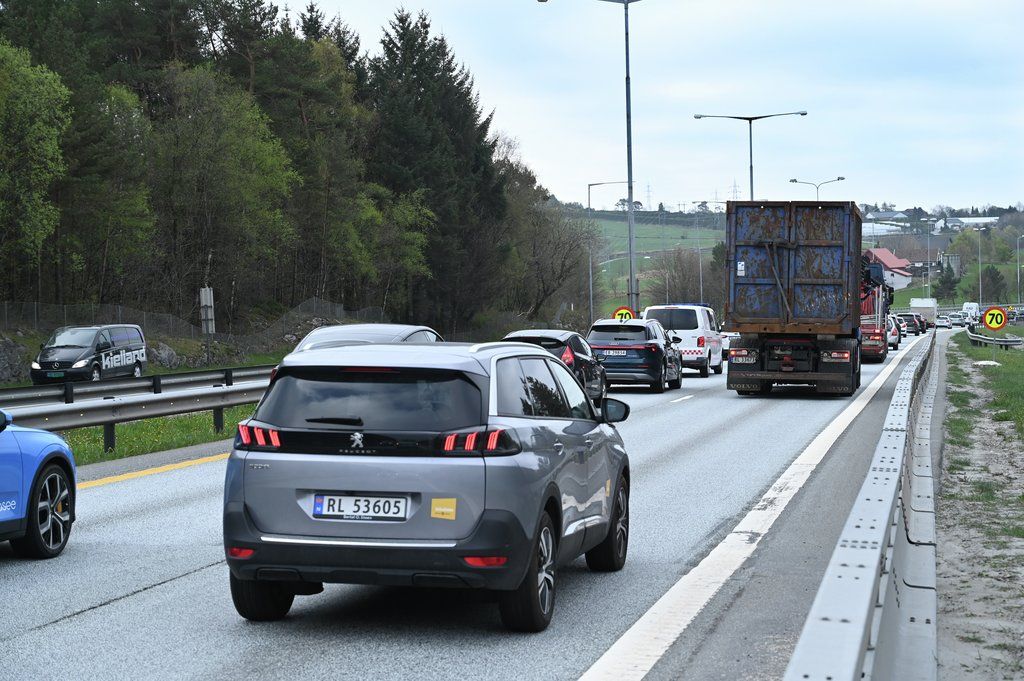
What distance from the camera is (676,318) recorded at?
39312 millimetres

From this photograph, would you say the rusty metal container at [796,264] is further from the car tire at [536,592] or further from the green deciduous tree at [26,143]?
the green deciduous tree at [26,143]

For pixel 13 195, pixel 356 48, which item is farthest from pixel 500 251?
pixel 13 195

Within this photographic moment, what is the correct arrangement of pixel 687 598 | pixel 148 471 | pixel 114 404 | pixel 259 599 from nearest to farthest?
pixel 259 599 → pixel 687 598 → pixel 148 471 → pixel 114 404

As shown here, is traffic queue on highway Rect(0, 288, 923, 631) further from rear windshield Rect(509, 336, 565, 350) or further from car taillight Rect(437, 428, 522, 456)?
rear windshield Rect(509, 336, 565, 350)

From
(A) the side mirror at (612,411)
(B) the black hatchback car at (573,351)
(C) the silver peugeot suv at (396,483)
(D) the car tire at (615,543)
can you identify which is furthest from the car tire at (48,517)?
(B) the black hatchback car at (573,351)

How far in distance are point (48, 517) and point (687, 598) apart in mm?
4390

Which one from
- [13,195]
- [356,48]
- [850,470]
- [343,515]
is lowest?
[850,470]

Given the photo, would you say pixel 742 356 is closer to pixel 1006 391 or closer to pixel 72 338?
pixel 1006 391

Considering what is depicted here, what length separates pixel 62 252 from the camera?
55469 mm

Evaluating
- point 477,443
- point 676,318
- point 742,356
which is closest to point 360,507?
point 477,443

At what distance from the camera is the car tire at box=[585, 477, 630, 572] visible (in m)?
8.67

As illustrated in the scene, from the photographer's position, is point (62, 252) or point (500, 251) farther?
point (500, 251)

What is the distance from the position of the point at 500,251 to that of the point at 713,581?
78897 millimetres

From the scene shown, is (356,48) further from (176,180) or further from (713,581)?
(713,581)
